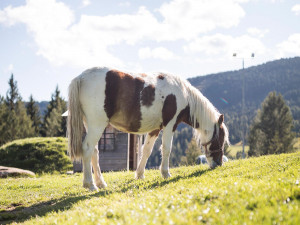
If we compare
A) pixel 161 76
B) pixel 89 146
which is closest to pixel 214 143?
pixel 161 76

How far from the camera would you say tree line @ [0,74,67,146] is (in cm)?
4794

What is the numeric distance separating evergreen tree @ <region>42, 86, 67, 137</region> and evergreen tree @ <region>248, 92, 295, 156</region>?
33776 mm

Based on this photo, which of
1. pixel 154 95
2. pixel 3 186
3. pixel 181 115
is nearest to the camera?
pixel 154 95

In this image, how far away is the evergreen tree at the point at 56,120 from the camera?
48681 millimetres

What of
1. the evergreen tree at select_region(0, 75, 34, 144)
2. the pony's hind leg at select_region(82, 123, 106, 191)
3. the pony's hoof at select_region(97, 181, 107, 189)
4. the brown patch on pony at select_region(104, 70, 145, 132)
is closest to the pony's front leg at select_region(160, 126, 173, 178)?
the brown patch on pony at select_region(104, 70, 145, 132)

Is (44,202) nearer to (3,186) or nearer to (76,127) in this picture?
(76,127)

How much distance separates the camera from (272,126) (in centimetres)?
5478

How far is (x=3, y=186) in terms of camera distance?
11312 mm

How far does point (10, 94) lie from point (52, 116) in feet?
36.3

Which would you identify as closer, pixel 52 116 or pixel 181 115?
pixel 181 115

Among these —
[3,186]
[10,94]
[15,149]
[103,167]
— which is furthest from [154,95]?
[10,94]

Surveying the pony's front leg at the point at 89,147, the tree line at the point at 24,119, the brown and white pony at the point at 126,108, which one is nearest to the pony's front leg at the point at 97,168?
the brown and white pony at the point at 126,108

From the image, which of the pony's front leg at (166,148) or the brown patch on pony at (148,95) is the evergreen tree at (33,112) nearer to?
the pony's front leg at (166,148)

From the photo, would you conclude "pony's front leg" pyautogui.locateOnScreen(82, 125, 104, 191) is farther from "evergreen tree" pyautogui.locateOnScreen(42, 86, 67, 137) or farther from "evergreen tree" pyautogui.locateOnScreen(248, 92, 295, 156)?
"evergreen tree" pyautogui.locateOnScreen(248, 92, 295, 156)
